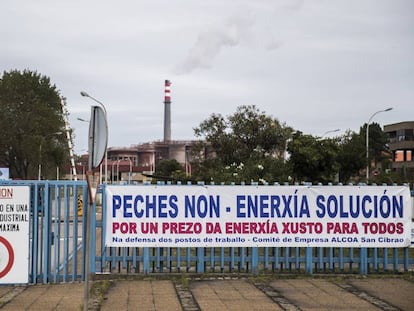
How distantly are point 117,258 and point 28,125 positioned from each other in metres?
42.3

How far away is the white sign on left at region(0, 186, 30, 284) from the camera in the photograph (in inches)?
459

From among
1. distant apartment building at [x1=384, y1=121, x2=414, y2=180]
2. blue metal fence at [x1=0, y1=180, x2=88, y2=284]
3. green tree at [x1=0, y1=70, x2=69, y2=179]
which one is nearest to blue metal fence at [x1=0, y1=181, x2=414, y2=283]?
blue metal fence at [x1=0, y1=180, x2=88, y2=284]

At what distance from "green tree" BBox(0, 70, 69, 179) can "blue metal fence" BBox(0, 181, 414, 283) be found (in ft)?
133

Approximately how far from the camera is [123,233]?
12.5 meters

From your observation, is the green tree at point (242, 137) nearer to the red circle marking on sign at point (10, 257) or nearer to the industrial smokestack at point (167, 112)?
the red circle marking on sign at point (10, 257)

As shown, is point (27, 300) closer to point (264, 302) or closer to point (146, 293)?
point (146, 293)

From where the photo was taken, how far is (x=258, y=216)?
12766 millimetres

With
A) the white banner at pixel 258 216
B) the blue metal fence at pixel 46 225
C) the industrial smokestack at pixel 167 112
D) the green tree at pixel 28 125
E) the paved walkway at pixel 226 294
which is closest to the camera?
the paved walkway at pixel 226 294

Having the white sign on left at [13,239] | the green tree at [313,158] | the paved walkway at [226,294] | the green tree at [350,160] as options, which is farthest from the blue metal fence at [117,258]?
the green tree at [350,160]

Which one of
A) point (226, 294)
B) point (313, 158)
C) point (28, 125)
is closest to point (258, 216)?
point (226, 294)

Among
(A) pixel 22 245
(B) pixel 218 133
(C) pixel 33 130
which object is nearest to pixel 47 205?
(A) pixel 22 245

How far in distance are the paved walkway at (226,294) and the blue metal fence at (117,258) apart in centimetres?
39

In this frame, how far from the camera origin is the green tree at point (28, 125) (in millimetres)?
52438

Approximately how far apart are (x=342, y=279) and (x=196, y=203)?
322cm
